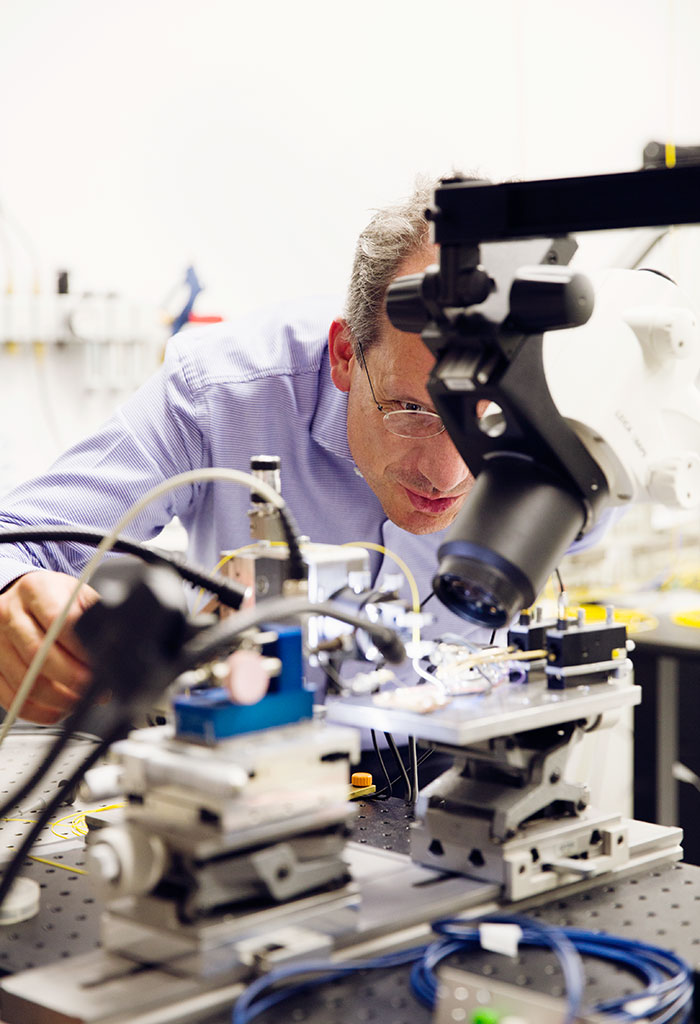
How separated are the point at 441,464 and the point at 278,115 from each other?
1696 millimetres

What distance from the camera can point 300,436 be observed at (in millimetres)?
1810

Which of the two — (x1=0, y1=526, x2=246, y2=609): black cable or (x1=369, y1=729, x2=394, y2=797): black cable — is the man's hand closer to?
(x1=0, y1=526, x2=246, y2=609): black cable

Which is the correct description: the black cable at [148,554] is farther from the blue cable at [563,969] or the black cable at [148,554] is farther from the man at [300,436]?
the blue cable at [563,969]

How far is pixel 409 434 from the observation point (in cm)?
148

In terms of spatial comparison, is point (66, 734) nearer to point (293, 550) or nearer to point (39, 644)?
point (293, 550)

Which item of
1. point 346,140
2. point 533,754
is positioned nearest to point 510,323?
point 533,754

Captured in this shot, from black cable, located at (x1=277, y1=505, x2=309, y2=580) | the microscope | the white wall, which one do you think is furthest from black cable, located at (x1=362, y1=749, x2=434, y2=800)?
the white wall

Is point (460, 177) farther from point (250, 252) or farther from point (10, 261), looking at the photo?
point (250, 252)

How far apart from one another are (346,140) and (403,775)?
2.14m

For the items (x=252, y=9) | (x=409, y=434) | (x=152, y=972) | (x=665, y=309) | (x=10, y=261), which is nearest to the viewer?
(x=152, y=972)

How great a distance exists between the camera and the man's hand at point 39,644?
1026 millimetres

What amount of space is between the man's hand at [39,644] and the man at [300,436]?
92 mm

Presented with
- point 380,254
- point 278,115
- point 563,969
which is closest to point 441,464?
point 380,254

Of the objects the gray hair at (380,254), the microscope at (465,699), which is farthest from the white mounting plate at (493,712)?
the gray hair at (380,254)
